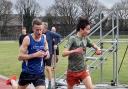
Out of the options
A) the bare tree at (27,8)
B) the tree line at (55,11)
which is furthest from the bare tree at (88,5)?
the bare tree at (27,8)

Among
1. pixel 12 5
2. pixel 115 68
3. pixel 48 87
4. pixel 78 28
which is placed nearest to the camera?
pixel 78 28

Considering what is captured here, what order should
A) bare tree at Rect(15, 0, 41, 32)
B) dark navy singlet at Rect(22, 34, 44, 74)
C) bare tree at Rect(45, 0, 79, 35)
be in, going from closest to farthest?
dark navy singlet at Rect(22, 34, 44, 74), bare tree at Rect(45, 0, 79, 35), bare tree at Rect(15, 0, 41, 32)

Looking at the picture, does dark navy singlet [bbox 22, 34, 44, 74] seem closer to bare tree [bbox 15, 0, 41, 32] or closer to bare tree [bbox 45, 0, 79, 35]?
bare tree [bbox 45, 0, 79, 35]

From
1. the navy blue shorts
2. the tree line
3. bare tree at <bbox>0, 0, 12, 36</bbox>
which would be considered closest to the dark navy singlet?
the navy blue shorts

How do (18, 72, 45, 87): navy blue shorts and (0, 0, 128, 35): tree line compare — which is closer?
(18, 72, 45, 87): navy blue shorts

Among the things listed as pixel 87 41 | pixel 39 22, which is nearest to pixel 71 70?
pixel 87 41

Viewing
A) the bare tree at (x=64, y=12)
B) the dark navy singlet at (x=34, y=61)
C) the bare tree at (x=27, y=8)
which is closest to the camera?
the dark navy singlet at (x=34, y=61)

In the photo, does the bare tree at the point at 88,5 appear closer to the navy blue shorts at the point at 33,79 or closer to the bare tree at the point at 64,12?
the bare tree at the point at 64,12

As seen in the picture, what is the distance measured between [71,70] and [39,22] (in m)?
1.35

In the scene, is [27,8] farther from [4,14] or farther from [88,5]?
[88,5]

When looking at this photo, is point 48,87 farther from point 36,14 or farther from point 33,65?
point 36,14

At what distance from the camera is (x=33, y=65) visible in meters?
8.77

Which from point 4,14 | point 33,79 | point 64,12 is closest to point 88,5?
point 64,12

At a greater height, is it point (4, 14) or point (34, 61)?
point (34, 61)
